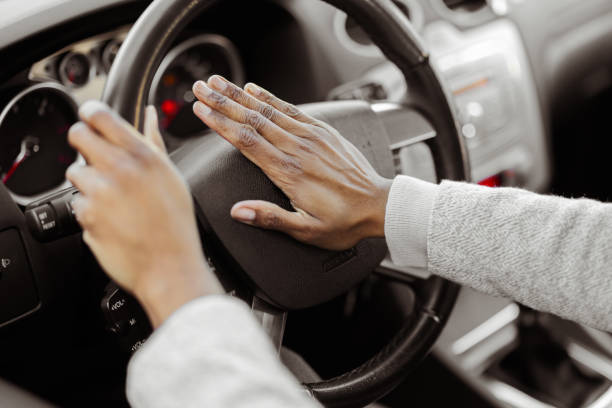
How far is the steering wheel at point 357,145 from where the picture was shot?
621 mm

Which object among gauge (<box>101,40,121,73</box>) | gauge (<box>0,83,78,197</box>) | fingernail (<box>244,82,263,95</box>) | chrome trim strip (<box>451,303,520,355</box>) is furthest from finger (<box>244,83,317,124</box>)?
chrome trim strip (<box>451,303,520,355</box>)

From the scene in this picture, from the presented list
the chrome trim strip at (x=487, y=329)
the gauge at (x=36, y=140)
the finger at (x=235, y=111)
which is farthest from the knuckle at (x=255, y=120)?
the chrome trim strip at (x=487, y=329)

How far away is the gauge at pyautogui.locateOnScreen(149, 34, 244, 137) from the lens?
51.2 inches

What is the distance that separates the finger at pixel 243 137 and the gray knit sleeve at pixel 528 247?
0.19 meters

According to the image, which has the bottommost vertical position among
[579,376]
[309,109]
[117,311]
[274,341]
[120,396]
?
[579,376]

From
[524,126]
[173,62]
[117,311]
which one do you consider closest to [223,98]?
[117,311]

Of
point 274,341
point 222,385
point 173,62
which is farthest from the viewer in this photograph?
point 173,62

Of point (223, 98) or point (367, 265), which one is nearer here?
point (223, 98)

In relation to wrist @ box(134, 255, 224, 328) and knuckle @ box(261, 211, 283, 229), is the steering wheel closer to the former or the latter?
knuckle @ box(261, 211, 283, 229)

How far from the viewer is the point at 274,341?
2.53ft

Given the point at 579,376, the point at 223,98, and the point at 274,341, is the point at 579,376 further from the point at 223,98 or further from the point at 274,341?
the point at 223,98

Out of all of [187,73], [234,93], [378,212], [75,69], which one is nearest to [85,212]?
[234,93]

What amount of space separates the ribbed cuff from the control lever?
1.13 feet

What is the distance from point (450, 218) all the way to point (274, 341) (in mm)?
253
